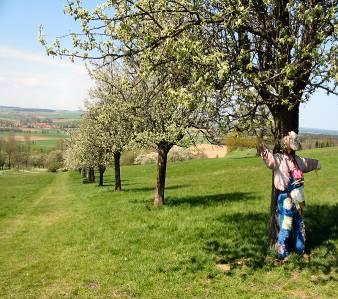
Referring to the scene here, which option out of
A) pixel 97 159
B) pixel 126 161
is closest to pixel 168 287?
pixel 97 159

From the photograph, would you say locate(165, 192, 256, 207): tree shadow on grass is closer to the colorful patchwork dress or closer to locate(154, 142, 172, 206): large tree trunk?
locate(154, 142, 172, 206): large tree trunk

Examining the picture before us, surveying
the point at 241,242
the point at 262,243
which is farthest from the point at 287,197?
the point at 241,242

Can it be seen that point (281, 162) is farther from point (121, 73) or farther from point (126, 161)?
point (126, 161)

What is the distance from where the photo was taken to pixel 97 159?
52.5m

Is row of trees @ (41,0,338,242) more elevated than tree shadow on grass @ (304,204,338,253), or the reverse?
row of trees @ (41,0,338,242)

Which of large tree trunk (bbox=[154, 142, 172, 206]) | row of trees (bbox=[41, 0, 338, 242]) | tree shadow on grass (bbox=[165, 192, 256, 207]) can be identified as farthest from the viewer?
tree shadow on grass (bbox=[165, 192, 256, 207])

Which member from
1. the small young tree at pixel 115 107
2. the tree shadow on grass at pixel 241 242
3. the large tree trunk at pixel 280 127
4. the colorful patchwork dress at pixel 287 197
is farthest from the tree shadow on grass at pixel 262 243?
Answer: the small young tree at pixel 115 107

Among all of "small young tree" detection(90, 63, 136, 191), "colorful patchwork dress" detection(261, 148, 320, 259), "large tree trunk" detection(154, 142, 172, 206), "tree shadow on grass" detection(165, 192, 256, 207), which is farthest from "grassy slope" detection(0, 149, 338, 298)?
"small young tree" detection(90, 63, 136, 191)

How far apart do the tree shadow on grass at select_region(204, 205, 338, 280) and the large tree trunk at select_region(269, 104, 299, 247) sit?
71cm

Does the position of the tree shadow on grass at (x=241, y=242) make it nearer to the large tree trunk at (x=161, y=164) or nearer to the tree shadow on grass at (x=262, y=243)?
the tree shadow on grass at (x=262, y=243)

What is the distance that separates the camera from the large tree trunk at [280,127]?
12.4 metres

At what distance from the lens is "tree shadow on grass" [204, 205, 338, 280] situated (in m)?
11.9

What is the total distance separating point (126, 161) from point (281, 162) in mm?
121388

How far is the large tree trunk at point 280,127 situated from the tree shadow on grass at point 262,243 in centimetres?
71
